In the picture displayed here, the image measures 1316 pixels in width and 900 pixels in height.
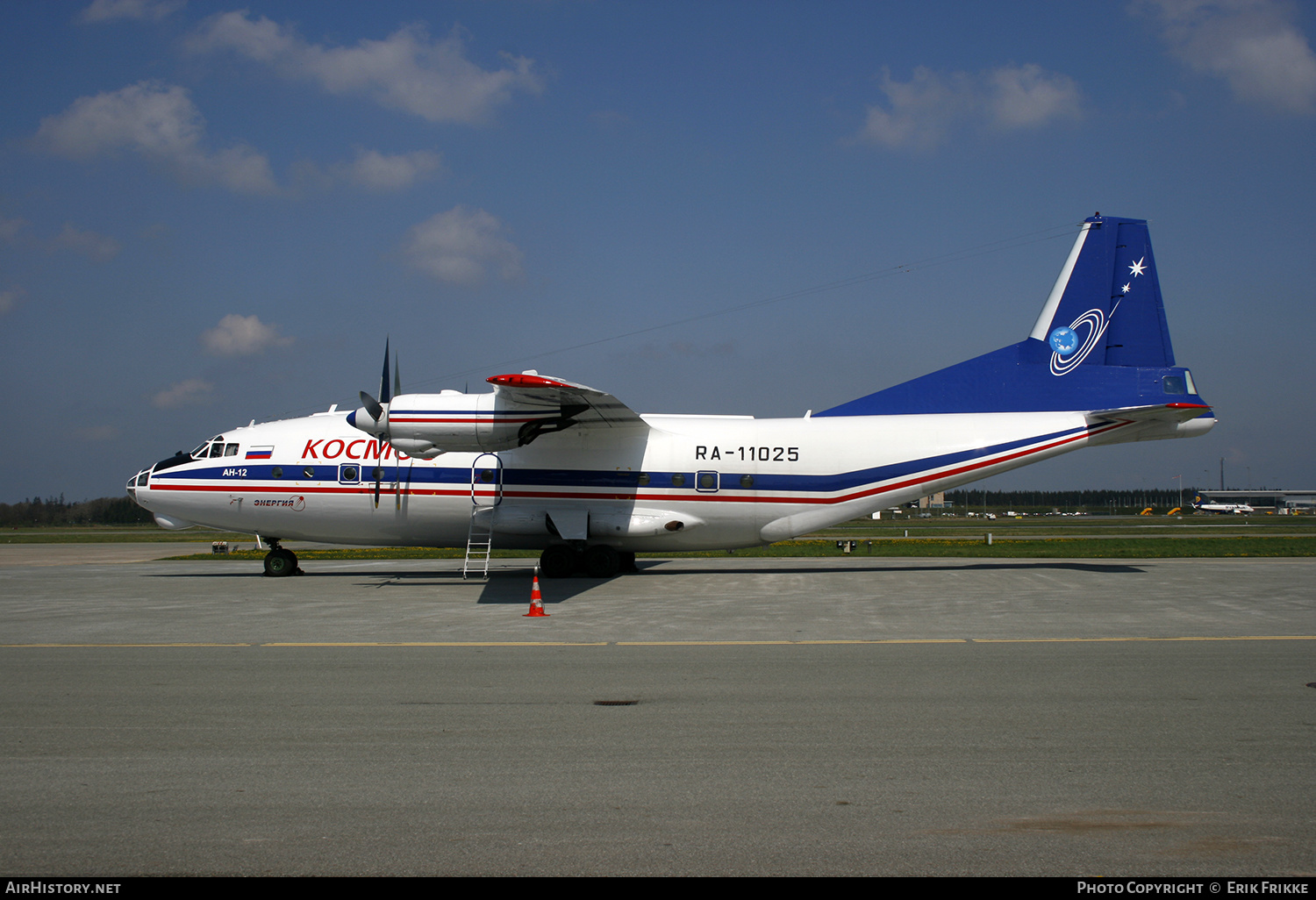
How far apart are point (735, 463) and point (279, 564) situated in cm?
1127

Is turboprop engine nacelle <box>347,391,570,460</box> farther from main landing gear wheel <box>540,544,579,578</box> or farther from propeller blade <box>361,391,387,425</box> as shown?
main landing gear wheel <box>540,544,579,578</box>

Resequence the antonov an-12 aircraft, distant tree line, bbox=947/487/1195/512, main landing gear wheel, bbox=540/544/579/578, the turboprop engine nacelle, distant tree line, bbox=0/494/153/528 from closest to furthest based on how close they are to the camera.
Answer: the turboprop engine nacelle
the antonov an-12 aircraft
main landing gear wheel, bbox=540/544/579/578
distant tree line, bbox=0/494/153/528
distant tree line, bbox=947/487/1195/512

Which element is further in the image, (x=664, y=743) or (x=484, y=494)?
(x=484, y=494)

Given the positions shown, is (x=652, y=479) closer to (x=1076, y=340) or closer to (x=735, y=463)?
(x=735, y=463)

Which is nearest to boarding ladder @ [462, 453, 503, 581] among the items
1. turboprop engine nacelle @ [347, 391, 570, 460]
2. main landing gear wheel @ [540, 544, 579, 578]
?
main landing gear wheel @ [540, 544, 579, 578]

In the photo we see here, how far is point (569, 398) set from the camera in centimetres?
1620

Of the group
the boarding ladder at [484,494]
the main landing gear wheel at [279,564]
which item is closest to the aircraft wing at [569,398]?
the boarding ladder at [484,494]

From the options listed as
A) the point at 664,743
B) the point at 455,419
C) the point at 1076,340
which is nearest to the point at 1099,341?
the point at 1076,340

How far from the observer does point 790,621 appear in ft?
38.8

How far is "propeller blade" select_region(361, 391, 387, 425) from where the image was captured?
52.7 feet

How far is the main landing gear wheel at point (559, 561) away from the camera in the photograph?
61.7 feet

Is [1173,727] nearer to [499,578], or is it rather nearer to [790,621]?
[790,621]

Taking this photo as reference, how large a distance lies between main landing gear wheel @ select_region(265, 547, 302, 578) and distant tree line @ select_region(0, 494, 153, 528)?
7978cm
